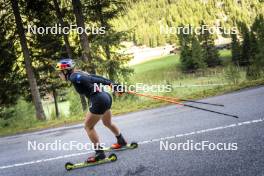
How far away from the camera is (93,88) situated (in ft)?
22.7

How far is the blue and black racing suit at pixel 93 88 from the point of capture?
682cm

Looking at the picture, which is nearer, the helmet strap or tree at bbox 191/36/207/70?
the helmet strap

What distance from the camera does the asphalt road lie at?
5.68 m

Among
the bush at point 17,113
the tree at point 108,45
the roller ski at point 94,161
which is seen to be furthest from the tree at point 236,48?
the roller ski at point 94,161

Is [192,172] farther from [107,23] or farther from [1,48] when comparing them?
[107,23]

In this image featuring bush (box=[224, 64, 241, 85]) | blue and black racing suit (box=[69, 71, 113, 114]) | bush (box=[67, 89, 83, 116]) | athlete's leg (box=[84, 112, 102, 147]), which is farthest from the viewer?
bush (box=[67, 89, 83, 116])

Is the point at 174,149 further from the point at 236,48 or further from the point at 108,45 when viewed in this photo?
the point at 236,48

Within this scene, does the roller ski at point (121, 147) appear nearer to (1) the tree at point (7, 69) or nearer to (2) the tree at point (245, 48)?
(1) the tree at point (7, 69)

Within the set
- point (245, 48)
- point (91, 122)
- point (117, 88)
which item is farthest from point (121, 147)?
point (245, 48)

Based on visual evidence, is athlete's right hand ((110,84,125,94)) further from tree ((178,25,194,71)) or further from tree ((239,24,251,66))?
tree ((178,25,194,71))

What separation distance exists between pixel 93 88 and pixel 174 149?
6.42ft

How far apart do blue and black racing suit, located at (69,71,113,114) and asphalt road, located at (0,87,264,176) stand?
110cm

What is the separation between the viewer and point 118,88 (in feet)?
23.3

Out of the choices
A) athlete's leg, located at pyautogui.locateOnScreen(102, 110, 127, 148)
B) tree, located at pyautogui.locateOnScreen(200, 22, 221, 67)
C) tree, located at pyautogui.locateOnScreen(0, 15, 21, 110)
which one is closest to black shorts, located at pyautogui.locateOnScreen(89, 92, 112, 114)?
athlete's leg, located at pyautogui.locateOnScreen(102, 110, 127, 148)
